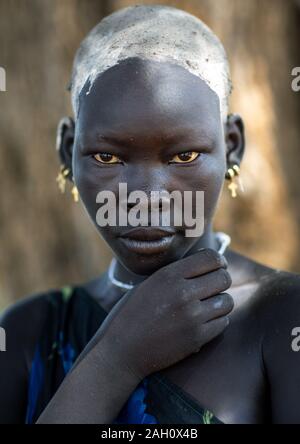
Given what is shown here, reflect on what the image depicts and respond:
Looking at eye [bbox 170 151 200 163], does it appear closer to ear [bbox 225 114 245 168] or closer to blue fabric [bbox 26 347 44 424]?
ear [bbox 225 114 245 168]

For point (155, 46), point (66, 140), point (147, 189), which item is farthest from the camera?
point (66, 140)

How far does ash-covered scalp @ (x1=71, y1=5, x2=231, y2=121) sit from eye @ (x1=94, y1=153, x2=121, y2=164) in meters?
0.19

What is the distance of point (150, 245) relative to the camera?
2.10m

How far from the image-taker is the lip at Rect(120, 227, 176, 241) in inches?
82.0

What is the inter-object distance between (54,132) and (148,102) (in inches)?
113

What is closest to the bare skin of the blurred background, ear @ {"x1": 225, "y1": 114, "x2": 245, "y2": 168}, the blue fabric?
ear @ {"x1": 225, "y1": 114, "x2": 245, "y2": 168}

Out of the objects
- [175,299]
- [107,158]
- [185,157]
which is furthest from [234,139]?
[175,299]

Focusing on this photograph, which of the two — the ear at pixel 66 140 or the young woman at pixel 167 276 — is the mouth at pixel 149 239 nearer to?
the young woman at pixel 167 276

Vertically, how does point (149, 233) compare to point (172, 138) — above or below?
below

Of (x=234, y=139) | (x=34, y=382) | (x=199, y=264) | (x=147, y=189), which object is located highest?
→ (x=234, y=139)

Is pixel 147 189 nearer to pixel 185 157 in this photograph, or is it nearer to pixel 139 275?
pixel 185 157

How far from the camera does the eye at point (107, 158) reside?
2.13 metres

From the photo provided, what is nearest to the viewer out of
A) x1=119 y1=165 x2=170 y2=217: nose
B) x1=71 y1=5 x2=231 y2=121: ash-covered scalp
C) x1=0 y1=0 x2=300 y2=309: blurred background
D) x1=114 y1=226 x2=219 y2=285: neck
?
x1=119 y1=165 x2=170 y2=217: nose

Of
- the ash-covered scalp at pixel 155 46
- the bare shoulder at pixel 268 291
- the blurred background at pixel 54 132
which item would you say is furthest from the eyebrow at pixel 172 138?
the blurred background at pixel 54 132
